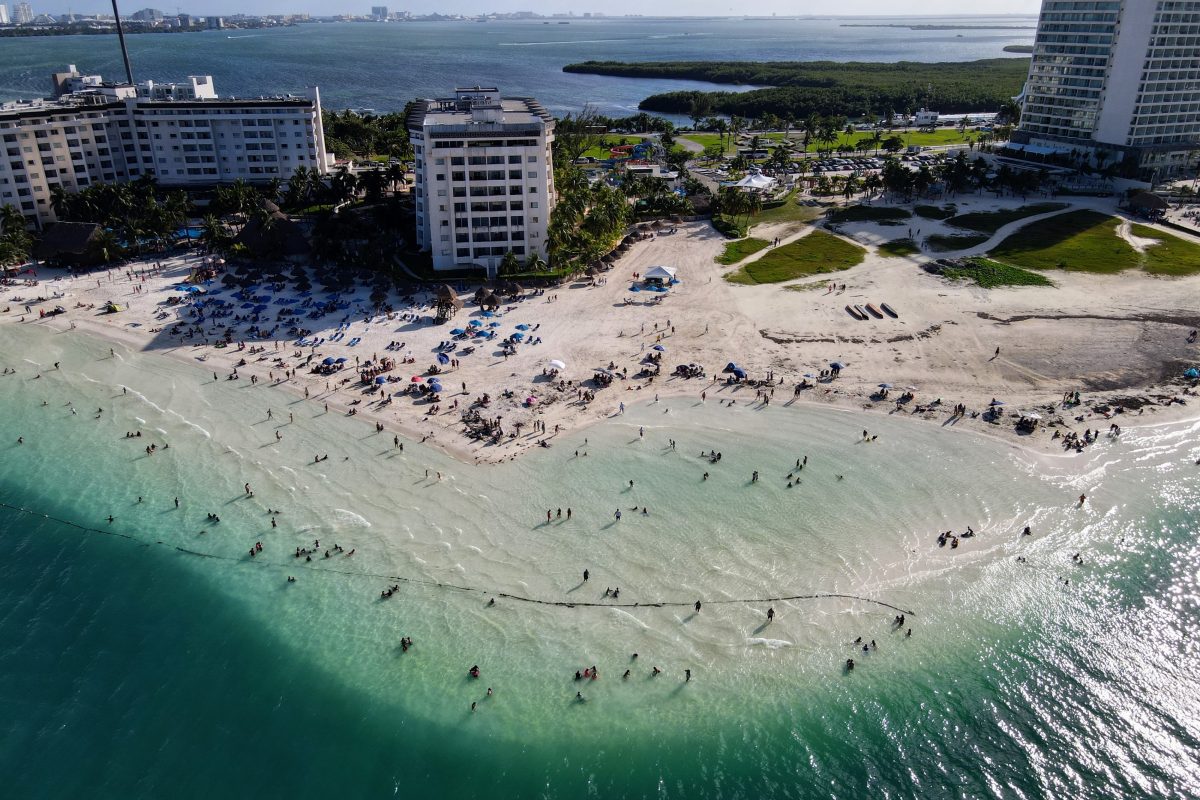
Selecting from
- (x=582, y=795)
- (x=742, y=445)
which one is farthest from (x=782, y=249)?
(x=582, y=795)

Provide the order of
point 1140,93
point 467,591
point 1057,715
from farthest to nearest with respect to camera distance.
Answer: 1. point 1140,93
2. point 467,591
3. point 1057,715

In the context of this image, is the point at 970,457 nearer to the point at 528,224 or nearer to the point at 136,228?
the point at 528,224

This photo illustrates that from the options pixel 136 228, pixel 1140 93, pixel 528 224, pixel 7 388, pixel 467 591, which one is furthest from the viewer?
pixel 1140 93

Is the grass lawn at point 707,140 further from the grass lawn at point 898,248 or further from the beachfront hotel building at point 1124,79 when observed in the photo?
the grass lawn at point 898,248

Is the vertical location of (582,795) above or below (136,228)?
below

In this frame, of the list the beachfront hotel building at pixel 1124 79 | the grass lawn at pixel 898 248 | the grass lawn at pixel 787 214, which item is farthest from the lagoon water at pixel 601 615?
the beachfront hotel building at pixel 1124 79

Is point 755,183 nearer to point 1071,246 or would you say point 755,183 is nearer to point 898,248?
point 898,248
